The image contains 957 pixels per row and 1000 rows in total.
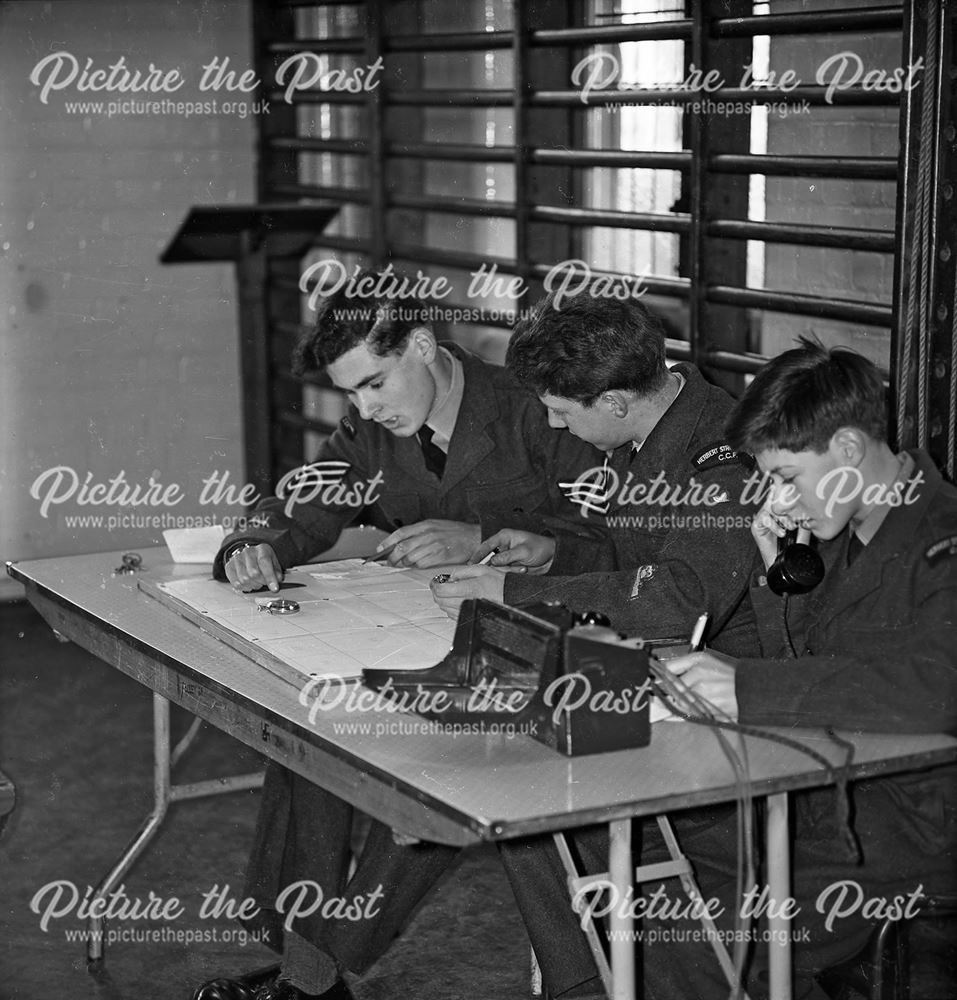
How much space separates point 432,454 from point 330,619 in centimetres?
82

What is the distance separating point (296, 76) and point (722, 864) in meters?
4.51

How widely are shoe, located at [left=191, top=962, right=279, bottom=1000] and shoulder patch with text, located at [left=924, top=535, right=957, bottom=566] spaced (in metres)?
1.57

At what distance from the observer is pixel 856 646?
8.00 ft

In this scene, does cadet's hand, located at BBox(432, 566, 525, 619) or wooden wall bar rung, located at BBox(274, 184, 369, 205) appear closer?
cadet's hand, located at BBox(432, 566, 525, 619)

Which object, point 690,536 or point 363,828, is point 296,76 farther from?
point 690,536

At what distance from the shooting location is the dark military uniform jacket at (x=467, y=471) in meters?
3.61

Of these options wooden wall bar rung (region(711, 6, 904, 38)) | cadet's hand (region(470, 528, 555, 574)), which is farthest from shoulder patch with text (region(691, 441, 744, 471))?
wooden wall bar rung (region(711, 6, 904, 38))

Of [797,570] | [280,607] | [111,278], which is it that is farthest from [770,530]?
[111,278]

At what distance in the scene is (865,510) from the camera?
2.47 metres

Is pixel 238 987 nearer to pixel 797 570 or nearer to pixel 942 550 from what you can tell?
pixel 797 570

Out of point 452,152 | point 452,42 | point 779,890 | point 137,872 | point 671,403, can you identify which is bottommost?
point 137,872

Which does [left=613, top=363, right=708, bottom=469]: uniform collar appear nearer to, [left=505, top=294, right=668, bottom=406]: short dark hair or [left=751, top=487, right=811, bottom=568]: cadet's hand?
[left=505, top=294, right=668, bottom=406]: short dark hair

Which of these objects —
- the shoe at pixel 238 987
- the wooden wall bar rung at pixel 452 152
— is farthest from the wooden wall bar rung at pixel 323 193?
the shoe at pixel 238 987

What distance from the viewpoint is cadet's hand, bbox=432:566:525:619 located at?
9.55 feet
